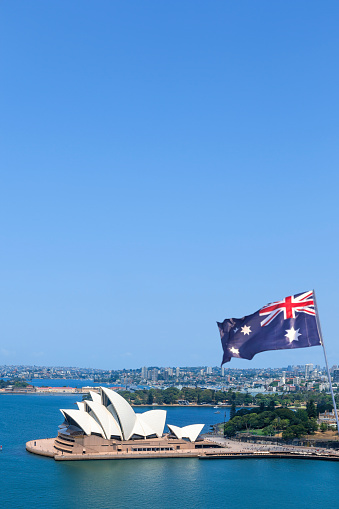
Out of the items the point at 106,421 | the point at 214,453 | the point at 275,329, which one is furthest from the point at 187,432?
the point at 275,329

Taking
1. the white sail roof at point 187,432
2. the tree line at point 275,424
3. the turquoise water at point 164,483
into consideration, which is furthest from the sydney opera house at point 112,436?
the tree line at point 275,424

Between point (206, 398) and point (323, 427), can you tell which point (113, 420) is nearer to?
point (323, 427)

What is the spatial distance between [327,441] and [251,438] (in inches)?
398

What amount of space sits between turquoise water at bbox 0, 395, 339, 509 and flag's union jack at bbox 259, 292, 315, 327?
25.5 metres

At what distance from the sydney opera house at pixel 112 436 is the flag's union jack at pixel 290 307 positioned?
43.3 meters

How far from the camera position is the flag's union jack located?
2339 centimetres

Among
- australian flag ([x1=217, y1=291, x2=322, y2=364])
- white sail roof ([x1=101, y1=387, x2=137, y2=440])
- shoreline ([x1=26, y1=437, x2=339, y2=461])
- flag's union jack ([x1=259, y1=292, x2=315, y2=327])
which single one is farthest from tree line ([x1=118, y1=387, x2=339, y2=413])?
flag's union jack ([x1=259, y1=292, x2=315, y2=327])

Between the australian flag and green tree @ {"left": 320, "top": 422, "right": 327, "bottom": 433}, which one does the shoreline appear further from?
the australian flag

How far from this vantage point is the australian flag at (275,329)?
23.1 metres

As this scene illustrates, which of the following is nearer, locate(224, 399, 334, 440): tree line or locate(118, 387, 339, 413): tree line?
locate(224, 399, 334, 440): tree line

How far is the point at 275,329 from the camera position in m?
24.1

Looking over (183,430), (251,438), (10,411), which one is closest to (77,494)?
(183,430)

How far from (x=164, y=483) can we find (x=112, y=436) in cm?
1530

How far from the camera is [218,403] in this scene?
167 metres
